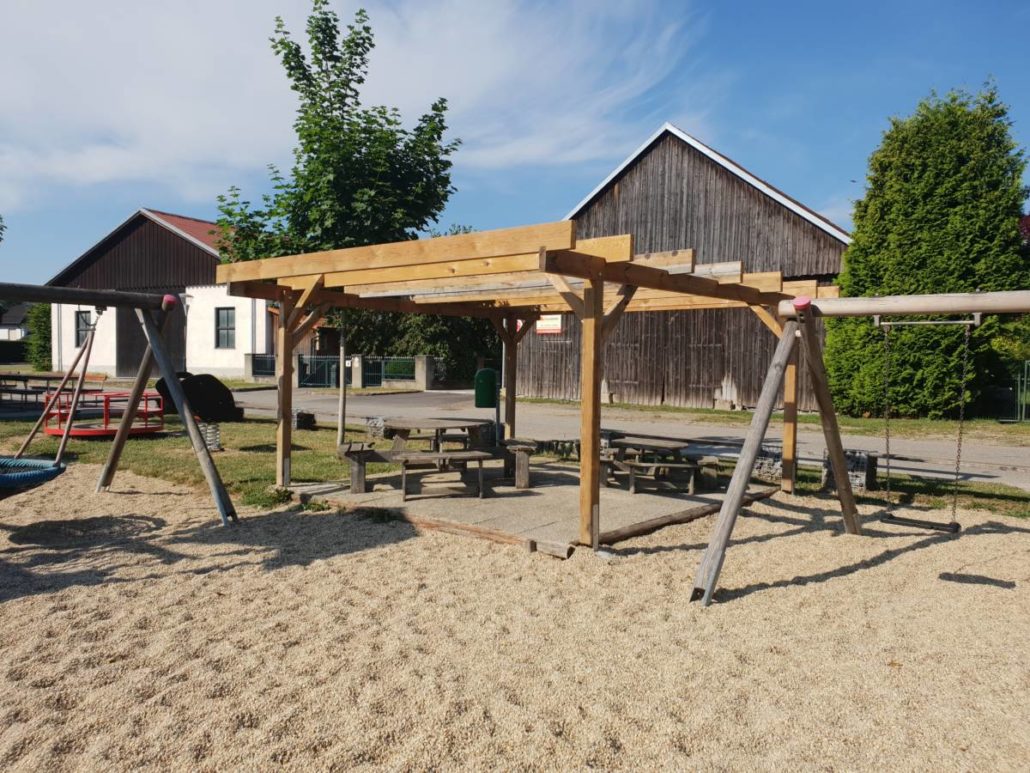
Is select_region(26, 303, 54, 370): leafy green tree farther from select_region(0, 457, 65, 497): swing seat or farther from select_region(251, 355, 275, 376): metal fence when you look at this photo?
select_region(0, 457, 65, 497): swing seat

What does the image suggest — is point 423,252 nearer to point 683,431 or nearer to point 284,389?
point 284,389

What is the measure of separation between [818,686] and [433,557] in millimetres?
2931

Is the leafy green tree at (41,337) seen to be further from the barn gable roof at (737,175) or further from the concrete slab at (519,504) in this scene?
the concrete slab at (519,504)

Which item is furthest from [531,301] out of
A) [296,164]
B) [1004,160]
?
[1004,160]

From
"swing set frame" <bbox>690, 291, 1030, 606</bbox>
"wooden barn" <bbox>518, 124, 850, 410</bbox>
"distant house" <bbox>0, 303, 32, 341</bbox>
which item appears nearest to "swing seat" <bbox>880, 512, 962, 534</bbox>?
"swing set frame" <bbox>690, 291, 1030, 606</bbox>

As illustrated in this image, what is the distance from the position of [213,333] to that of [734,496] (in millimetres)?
28839

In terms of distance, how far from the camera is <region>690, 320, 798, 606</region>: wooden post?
462cm

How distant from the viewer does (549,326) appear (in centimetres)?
2362

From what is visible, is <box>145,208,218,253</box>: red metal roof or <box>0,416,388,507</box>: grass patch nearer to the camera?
<box>0,416,388,507</box>: grass patch

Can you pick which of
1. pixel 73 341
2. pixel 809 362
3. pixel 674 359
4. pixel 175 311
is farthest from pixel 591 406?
pixel 73 341

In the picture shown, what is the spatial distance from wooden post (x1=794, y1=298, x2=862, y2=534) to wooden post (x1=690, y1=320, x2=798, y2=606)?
A: 13.8 inches

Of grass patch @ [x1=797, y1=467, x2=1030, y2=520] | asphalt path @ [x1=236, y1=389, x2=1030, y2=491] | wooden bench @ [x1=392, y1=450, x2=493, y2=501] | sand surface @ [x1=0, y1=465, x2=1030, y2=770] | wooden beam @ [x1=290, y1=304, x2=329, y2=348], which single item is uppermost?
wooden beam @ [x1=290, y1=304, x2=329, y2=348]

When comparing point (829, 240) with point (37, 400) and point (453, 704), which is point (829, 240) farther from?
point (37, 400)

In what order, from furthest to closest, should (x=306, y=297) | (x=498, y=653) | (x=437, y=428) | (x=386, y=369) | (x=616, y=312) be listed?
(x=386, y=369)
(x=437, y=428)
(x=306, y=297)
(x=616, y=312)
(x=498, y=653)
